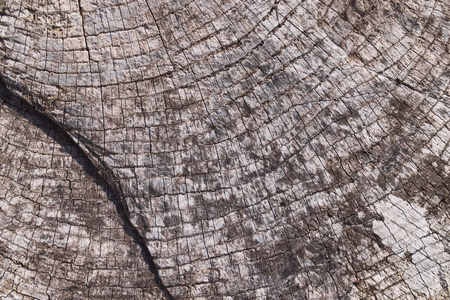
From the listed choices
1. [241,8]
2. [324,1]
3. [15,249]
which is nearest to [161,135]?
[241,8]

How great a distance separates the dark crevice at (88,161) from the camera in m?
1.76

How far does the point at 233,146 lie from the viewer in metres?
1.73

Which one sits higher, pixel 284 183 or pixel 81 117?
pixel 81 117

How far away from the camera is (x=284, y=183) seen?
1.72m

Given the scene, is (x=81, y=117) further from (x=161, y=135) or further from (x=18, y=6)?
(x=18, y=6)

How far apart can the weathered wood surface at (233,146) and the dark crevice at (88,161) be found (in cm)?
2

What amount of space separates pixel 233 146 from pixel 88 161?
2.19ft

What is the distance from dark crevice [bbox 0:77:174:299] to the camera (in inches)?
69.3

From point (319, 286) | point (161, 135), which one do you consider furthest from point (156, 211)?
point (319, 286)

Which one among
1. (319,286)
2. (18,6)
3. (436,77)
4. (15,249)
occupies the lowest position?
(319,286)

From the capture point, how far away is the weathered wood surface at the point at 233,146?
1.71m

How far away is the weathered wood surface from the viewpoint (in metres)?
1.71

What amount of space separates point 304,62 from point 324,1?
29 cm

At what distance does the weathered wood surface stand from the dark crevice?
16 mm
